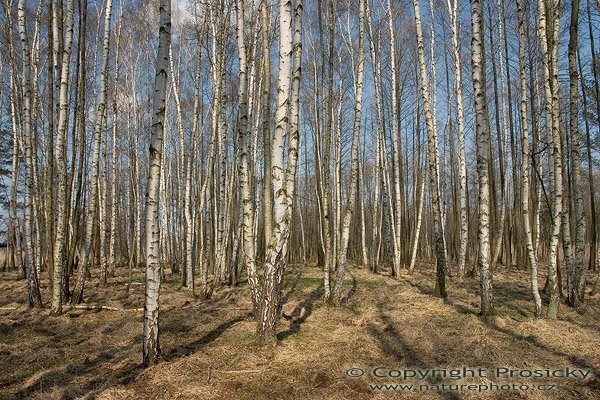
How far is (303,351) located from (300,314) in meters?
1.96

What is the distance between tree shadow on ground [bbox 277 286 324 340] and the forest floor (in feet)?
0.11

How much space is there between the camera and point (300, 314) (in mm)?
6500

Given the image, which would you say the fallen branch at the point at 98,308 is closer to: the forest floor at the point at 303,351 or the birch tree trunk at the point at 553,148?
the forest floor at the point at 303,351

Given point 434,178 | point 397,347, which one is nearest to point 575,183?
point 434,178

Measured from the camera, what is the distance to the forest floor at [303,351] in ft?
11.4

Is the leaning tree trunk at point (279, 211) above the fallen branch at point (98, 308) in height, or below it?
above

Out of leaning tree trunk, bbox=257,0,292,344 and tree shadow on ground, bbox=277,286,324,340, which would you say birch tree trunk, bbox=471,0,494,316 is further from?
leaning tree trunk, bbox=257,0,292,344

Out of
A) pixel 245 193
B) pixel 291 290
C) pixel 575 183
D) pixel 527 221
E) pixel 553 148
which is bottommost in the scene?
pixel 291 290

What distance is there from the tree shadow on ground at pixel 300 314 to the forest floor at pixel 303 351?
0.03m

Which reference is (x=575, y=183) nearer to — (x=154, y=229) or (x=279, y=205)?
(x=279, y=205)

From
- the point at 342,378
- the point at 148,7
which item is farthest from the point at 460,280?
the point at 148,7

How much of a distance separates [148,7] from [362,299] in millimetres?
12006

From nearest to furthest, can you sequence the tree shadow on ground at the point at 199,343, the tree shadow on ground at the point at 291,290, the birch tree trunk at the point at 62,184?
the tree shadow on ground at the point at 199,343 < the birch tree trunk at the point at 62,184 < the tree shadow on ground at the point at 291,290

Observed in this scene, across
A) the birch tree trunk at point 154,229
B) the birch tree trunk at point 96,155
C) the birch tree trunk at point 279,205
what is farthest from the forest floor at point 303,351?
the birch tree trunk at point 96,155
